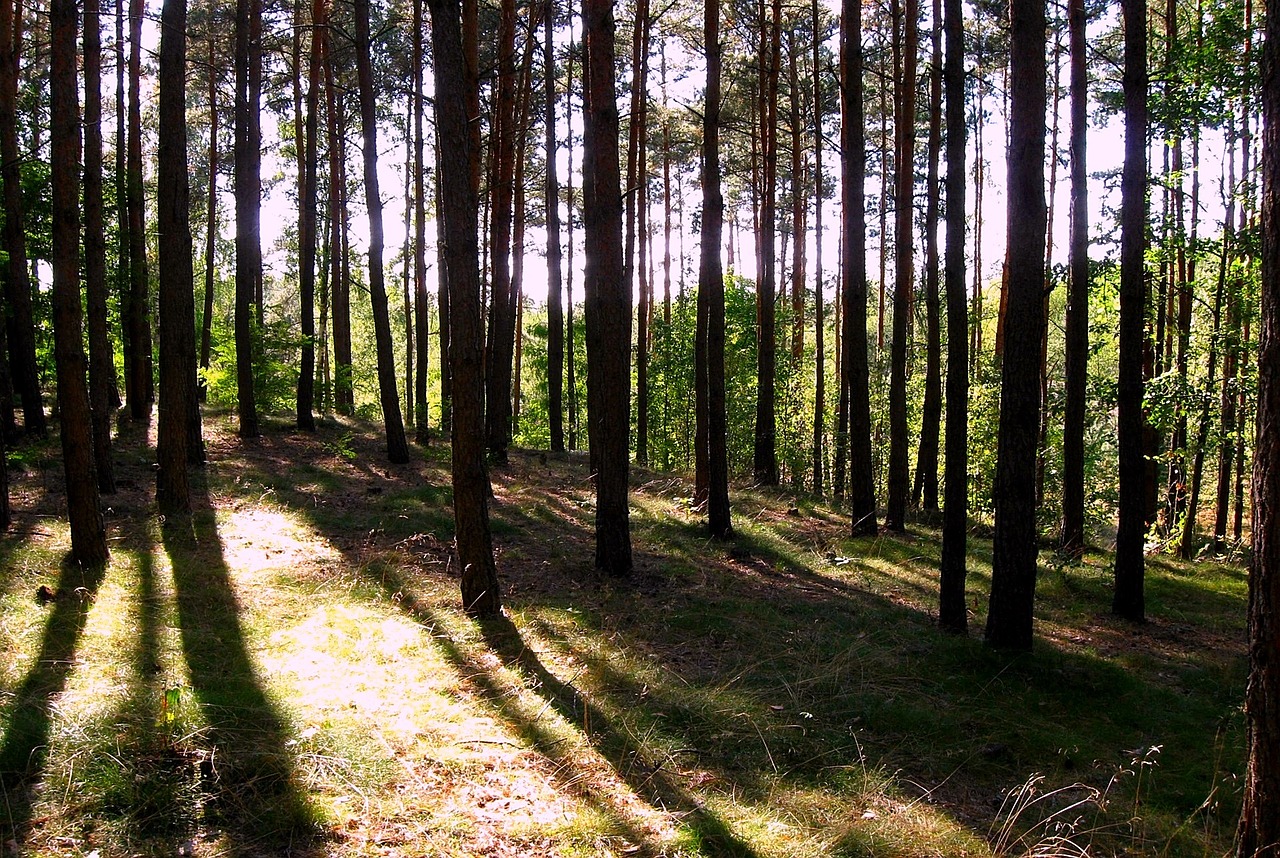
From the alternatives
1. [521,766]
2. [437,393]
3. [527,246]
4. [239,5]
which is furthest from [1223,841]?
[437,393]

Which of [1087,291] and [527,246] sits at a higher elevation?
[527,246]

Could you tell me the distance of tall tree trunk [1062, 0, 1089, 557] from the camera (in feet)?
36.9

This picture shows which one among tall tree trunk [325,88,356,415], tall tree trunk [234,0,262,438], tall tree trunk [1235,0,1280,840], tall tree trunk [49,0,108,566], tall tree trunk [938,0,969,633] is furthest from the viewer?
tall tree trunk [325,88,356,415]

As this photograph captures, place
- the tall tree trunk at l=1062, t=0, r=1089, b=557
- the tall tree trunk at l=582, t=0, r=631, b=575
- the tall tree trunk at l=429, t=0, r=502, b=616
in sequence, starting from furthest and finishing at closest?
1. the tall tree trunk at l=1062, t=0, r=1089, b=557
2. the tall tree trunk at l=582, t=0, r=631, b=575
3. the tall tree trunk at l=429, t=0, r=502, b=616

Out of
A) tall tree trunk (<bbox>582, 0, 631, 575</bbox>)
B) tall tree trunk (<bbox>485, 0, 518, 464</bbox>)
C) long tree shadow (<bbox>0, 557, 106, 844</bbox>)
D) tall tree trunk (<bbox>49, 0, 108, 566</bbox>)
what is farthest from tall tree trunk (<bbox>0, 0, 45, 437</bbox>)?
tall tree trunk (<bbox>582, 0, 631, 575</bbox>)

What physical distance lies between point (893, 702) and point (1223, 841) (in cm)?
220

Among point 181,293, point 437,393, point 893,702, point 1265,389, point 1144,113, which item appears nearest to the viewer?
point 1265,389

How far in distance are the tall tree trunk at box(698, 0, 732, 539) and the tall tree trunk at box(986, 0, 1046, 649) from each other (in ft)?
14.4

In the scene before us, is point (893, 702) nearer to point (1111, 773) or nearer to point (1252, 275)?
point (1111, 773)

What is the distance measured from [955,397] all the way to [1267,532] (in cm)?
458

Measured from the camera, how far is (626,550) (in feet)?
30.1

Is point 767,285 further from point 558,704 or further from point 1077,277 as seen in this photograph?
point 558,704

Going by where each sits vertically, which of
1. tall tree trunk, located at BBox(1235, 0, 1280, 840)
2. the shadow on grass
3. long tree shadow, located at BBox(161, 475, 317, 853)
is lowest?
the shadow on grass

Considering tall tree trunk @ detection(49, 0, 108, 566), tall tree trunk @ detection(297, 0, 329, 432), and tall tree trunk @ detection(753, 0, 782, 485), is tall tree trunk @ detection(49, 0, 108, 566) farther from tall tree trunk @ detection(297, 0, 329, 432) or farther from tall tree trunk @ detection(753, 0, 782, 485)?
tall tree trunk @ detection(753, 0, 782, 485)
